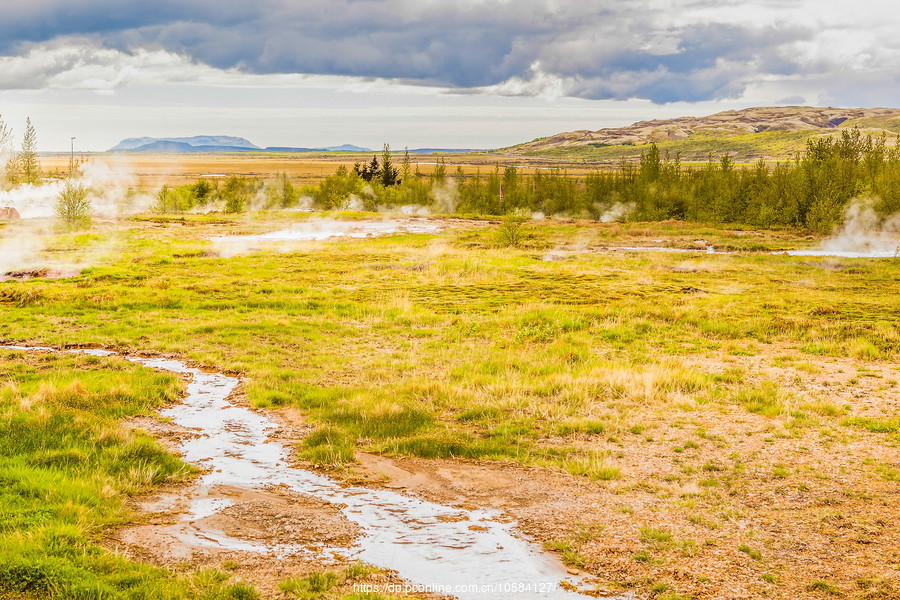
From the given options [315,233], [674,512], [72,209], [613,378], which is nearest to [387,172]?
[315,233]

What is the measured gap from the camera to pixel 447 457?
13602 millimetres

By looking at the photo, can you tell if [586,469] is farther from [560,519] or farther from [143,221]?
[143,221]

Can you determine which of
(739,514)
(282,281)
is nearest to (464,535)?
(739,514)

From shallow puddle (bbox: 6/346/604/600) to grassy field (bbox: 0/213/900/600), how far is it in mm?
681

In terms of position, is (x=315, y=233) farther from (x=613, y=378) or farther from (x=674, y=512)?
(x=674, y=512)

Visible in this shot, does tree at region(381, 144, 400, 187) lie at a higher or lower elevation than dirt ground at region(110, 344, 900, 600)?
higher

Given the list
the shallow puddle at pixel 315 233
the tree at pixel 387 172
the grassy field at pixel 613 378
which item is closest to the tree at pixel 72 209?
the shallow puddle at pixel 315 233

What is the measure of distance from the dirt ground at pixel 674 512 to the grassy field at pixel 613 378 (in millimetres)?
52

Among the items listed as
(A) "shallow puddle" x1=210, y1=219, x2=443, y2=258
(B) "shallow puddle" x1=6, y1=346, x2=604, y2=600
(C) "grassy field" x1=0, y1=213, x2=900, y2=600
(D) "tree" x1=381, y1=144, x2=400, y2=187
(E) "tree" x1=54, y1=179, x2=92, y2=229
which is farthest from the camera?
(D) "tree" x1=381, y1=144, x2=400, y2=187

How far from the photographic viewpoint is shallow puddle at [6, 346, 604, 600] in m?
8.66

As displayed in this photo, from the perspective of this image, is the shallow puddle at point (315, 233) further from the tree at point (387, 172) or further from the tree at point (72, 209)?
the tree at point (387, 172)

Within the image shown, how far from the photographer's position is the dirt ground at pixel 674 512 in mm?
8656

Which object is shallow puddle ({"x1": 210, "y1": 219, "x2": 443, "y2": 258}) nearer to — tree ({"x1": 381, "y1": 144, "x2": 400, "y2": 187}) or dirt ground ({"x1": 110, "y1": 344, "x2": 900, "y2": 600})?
tree ({"x1": 381, "y1": 144, "x2": 400, "y2": 187})

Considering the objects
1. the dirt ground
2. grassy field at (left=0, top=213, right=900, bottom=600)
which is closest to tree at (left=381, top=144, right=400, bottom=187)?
grassy field at (left=0, top=213, right=900, bottom=600)
